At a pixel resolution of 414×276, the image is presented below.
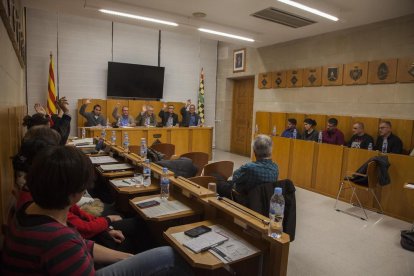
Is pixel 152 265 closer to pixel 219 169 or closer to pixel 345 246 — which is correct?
pixel 219 169

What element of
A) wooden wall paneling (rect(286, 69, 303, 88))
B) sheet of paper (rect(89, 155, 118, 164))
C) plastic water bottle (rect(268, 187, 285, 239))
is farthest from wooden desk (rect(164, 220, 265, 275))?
wooden wall paneling (rect(286, 69, 303, 88))

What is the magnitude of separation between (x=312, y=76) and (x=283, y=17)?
186 centimetres

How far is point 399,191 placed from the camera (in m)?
4.18

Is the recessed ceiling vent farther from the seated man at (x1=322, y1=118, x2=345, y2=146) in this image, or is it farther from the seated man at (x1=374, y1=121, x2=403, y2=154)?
the seated man at (x1=374, y1=121, x2=403, y2=154)

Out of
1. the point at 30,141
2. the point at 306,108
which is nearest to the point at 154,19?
the point at 306,108

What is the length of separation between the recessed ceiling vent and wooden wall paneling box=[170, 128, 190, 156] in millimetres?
3434

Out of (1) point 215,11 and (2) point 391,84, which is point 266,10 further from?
(2) point 391,84

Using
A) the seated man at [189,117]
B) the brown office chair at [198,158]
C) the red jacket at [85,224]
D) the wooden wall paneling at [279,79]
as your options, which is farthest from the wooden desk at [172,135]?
the red jacket at [85,224]

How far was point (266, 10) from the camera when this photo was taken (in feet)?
16.1

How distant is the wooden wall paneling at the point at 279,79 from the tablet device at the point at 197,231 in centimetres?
609

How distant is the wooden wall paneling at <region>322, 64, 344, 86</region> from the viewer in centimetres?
602

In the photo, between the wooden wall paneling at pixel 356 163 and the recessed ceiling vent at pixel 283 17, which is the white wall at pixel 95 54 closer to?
the recessed ceiling vent at pixel 283 17

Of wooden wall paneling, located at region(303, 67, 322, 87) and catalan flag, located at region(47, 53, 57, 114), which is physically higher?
wooden wall paneling, located at region(303, 67, 322, 87)

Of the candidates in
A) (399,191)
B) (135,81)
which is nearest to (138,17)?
(135,81)
